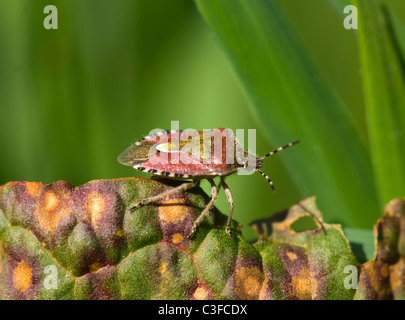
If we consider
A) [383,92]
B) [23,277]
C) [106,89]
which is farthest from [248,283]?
[106,89]

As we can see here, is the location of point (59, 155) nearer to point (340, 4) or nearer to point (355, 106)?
point (340, 4)

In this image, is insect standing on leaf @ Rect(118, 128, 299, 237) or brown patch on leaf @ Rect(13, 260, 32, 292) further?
insect standing on leaf @ Rect(118, 128, 299, 237)

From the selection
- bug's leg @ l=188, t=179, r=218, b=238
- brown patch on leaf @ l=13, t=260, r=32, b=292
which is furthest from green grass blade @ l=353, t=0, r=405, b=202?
brown patch on leaf @ l=13, t=260, r=32, b=292

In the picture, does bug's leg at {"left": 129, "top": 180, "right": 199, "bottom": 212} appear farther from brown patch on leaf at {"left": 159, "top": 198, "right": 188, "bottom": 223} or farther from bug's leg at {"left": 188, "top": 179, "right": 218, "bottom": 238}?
bug's leg at {"left": 188, "top": 179, "right": 218, "bottom": 238}

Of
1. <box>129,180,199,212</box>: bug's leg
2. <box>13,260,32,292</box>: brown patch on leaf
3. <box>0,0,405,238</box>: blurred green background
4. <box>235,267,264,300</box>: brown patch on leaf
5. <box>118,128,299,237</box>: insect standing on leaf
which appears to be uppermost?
<box>0,0,405,238</box>: blurred green background
